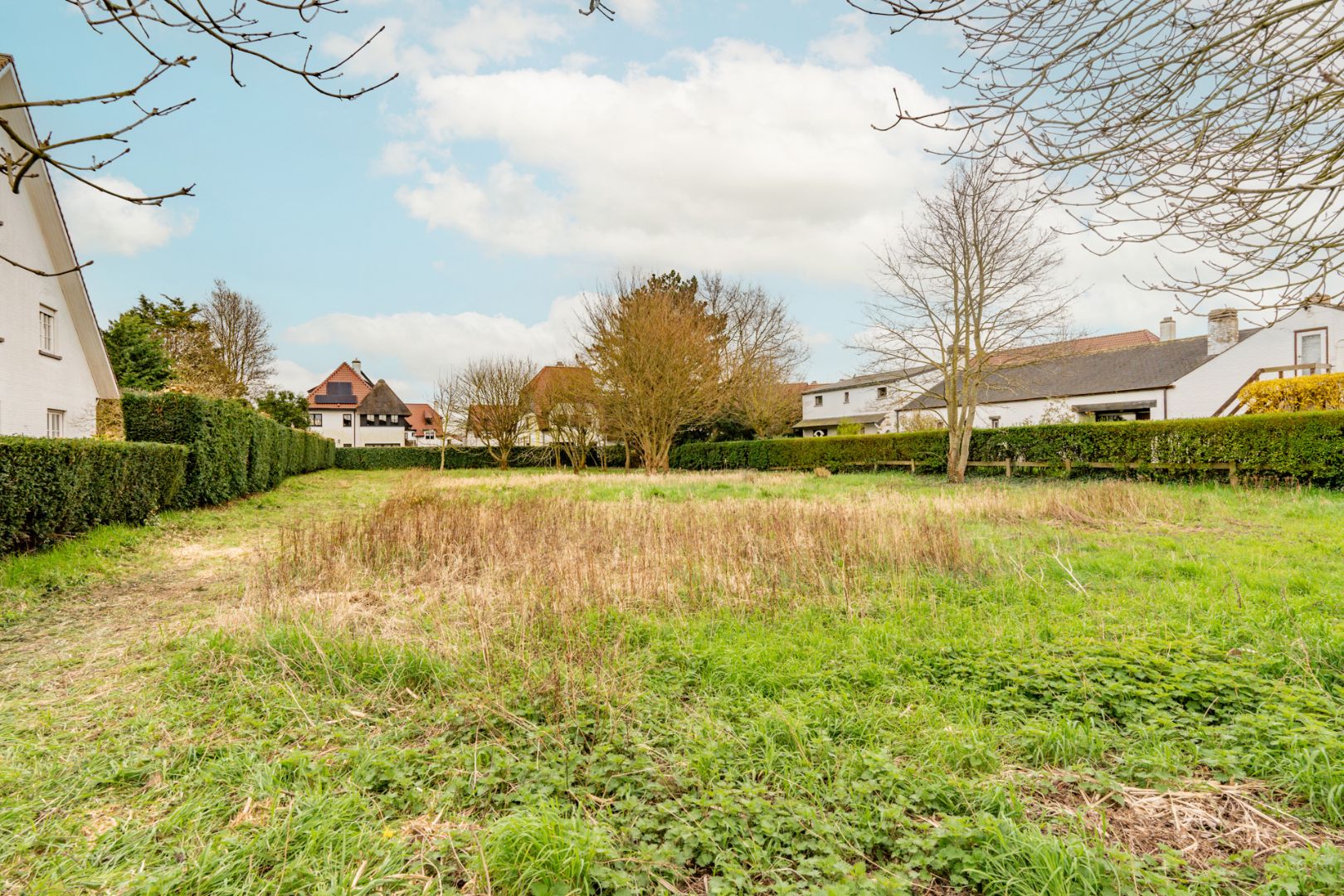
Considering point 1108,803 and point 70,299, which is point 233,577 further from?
point 70,299

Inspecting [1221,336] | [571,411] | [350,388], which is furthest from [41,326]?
[350,388]

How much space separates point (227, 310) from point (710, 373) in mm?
27192

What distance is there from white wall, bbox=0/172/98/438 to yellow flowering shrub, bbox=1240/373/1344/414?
28440 millimetres

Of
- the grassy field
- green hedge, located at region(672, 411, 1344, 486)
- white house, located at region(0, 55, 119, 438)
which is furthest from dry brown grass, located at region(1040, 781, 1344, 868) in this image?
white house, located at region(0, 55, 119, 438)

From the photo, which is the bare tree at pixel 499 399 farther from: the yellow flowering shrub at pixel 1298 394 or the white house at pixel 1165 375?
the yellow flowering shrub at pixel 1298 394

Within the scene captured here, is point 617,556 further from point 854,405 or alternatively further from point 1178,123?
point 854,405

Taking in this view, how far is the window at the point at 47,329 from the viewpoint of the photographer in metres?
14.4

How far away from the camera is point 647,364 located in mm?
24531

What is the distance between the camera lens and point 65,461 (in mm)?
8164

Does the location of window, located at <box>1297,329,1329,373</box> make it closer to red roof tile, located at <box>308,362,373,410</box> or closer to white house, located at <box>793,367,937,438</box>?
white house, located at <box>793,367,937,438</box>

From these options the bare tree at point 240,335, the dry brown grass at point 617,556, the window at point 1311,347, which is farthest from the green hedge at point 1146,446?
the bare tree at point 240,335

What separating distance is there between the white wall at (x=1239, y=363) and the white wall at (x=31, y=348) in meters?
38.4

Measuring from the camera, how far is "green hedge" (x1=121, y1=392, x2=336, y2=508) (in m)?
13.2

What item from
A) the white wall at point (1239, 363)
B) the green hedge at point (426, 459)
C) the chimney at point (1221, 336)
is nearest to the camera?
the white wall at point (1239, 363)
